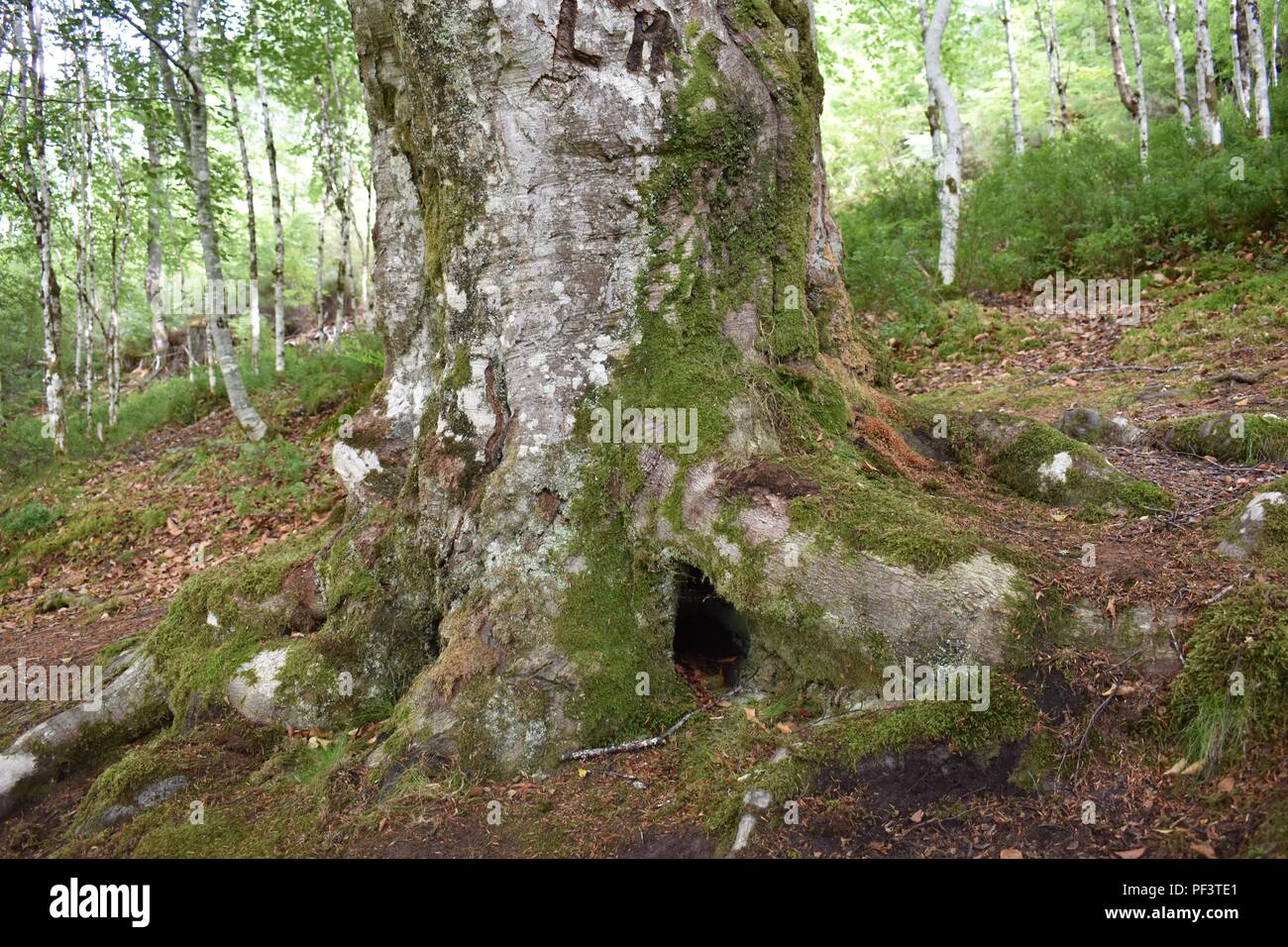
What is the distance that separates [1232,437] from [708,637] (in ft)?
12.0

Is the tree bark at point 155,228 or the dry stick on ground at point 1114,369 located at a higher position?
the tree bark at point 155,228

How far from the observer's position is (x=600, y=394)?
4199mm

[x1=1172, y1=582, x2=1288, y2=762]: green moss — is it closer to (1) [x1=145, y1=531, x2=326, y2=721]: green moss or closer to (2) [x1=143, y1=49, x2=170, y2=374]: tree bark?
(1) [x1=145, y1=531, x2=326, y2=721]: green moss

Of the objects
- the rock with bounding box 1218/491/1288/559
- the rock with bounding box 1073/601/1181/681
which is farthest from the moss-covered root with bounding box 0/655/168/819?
the rock with bounding box 1218/491/1288/559

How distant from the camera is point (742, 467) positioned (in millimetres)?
4012

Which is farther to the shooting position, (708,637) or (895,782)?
(708,637)

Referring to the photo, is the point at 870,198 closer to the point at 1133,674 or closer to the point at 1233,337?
the point at 1233,337

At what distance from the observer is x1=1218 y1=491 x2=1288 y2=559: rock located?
11.9 ft

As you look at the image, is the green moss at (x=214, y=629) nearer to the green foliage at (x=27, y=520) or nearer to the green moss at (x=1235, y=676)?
the green moss at (x=1235, y=676)

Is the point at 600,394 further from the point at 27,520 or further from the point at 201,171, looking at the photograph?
the point at 201,171

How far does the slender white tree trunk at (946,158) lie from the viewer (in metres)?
12.6

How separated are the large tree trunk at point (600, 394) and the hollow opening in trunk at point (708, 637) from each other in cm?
33

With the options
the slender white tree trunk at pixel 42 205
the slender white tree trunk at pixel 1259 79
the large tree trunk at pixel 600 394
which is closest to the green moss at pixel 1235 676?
the large tree trunk at pixel 600 394

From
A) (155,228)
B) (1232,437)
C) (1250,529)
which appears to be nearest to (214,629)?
(1250,529)
